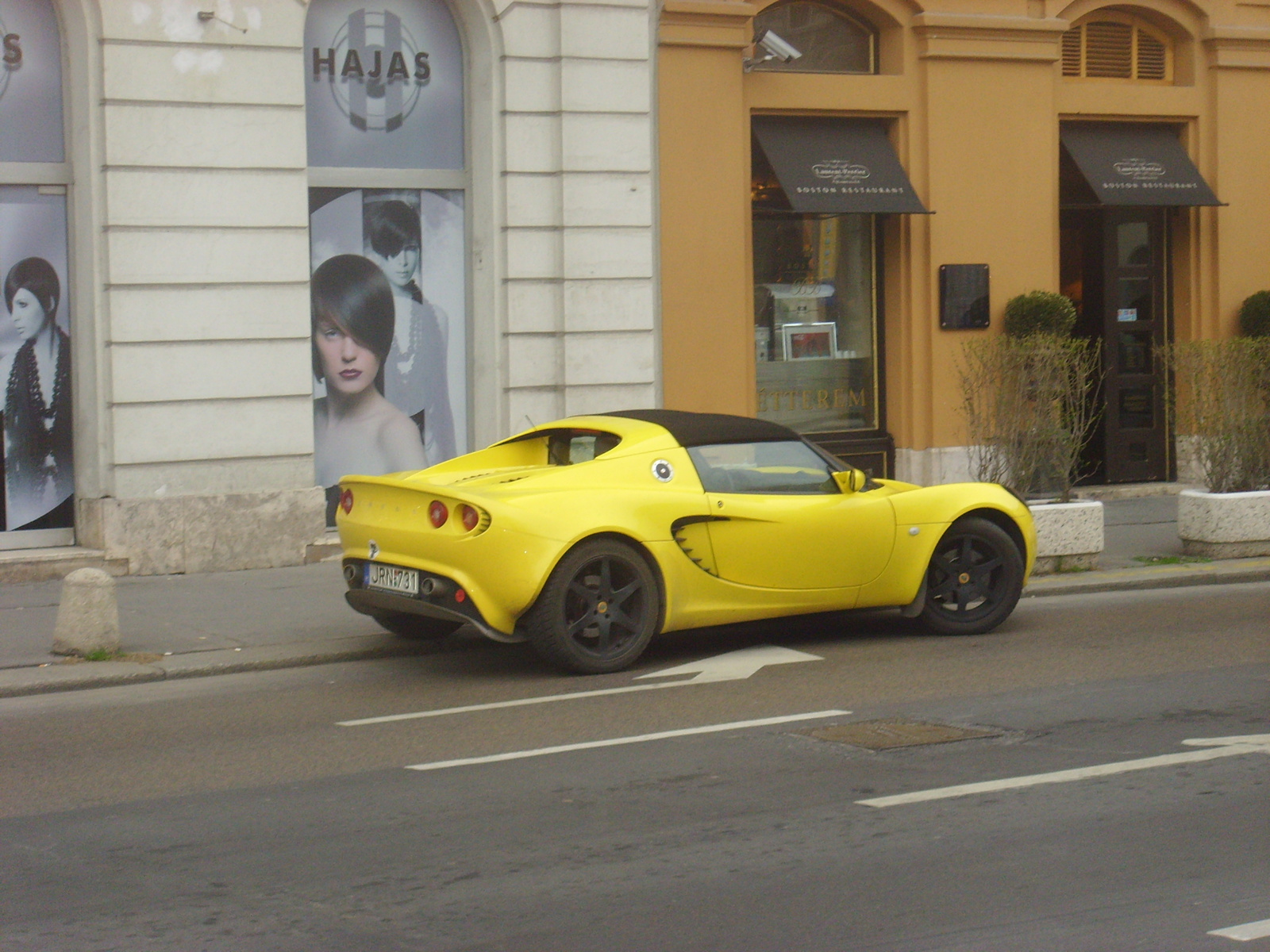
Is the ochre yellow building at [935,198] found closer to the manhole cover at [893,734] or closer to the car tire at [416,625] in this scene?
the car tire at [416,625]

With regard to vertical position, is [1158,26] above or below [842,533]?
above

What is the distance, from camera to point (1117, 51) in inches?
708

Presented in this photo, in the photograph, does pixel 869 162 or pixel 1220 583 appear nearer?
pixel 1220 583

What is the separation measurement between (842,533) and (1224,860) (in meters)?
4.49

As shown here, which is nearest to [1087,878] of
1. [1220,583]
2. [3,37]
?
[1220,583]

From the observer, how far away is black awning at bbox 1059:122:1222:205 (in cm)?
1727

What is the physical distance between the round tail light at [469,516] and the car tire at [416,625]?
1476 millimetres

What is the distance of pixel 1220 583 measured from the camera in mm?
12727

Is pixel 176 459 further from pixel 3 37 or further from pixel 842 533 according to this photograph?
pixel 842 533

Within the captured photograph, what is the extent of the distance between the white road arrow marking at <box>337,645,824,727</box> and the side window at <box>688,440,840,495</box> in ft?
3.11

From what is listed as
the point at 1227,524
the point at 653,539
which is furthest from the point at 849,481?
the point at 1227,524

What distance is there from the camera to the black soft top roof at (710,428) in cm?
960

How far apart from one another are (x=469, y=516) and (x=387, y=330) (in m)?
6.10

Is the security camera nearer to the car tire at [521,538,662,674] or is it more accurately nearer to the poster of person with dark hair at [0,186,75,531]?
the poster of person with dark hair at [0,186,75,531]
